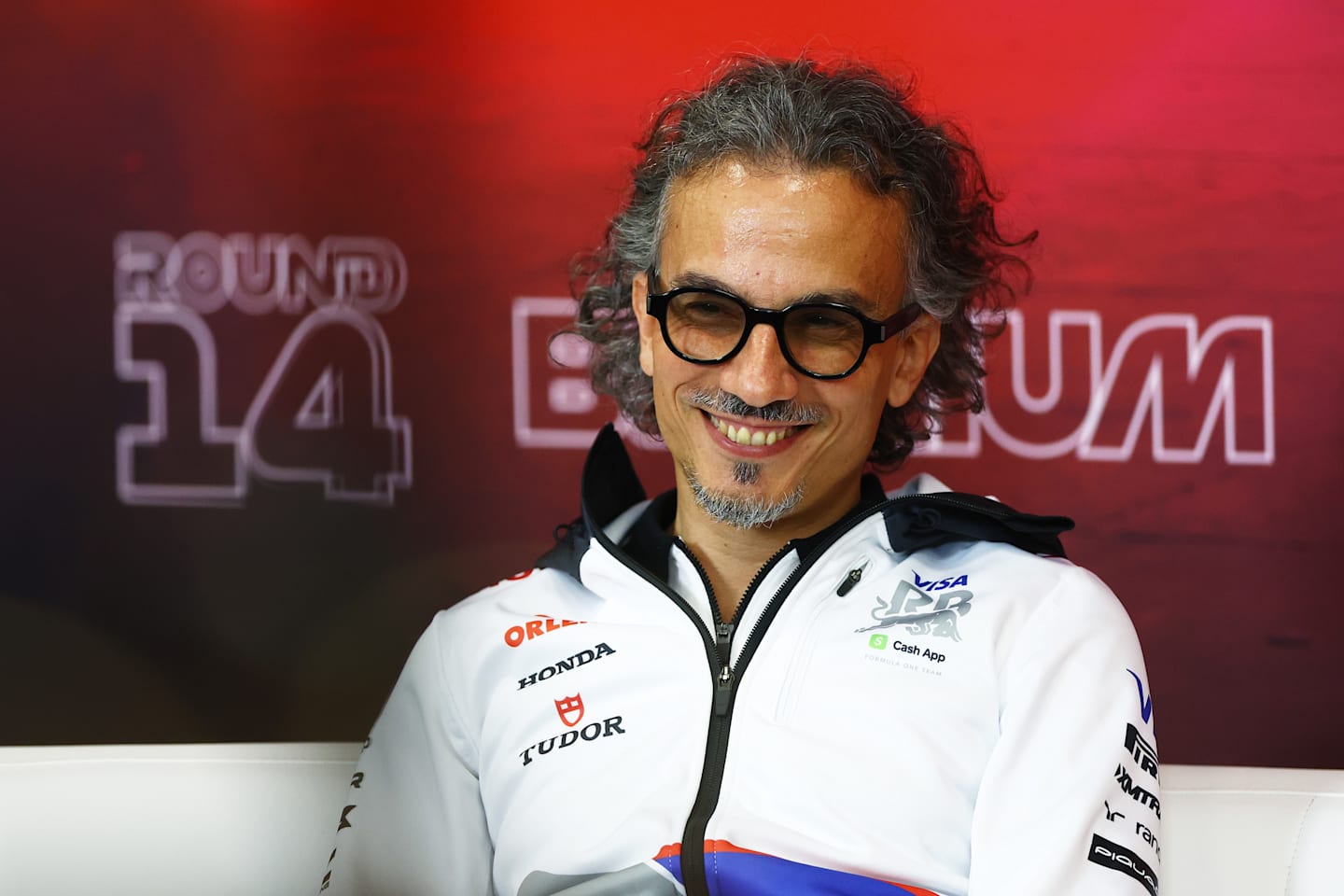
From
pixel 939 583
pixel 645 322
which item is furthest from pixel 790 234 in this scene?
pixel 939 583

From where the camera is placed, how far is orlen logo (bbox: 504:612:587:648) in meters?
1.69

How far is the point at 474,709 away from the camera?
169 centimetres

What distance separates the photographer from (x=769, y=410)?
5.08ft

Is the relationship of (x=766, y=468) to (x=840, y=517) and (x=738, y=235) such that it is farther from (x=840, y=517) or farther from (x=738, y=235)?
(x=738, y=235)

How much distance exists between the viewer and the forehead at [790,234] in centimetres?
153

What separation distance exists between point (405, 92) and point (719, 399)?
134 cm

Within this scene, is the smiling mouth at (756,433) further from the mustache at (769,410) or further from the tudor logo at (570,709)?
the tudor logo at (570,709)

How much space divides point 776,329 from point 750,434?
135 millimetres

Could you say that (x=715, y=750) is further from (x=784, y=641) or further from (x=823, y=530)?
(x=823, y=530)

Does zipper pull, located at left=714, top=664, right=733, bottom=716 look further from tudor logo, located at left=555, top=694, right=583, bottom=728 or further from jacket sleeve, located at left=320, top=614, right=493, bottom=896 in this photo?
jacket sleeve, located at left=320, top=614, right=493, bottom=896

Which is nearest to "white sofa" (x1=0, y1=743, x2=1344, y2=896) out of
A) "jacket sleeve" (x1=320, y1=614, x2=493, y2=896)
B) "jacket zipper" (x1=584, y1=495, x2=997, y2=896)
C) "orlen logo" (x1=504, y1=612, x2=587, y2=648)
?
"jacket sleeve" (x1=320, y1=614, x2=493, y2=896)

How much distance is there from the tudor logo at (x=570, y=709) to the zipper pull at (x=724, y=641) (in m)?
0.18

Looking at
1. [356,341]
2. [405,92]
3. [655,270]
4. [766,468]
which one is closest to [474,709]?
[766,468]

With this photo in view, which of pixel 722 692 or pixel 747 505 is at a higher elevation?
pixel 747 505
